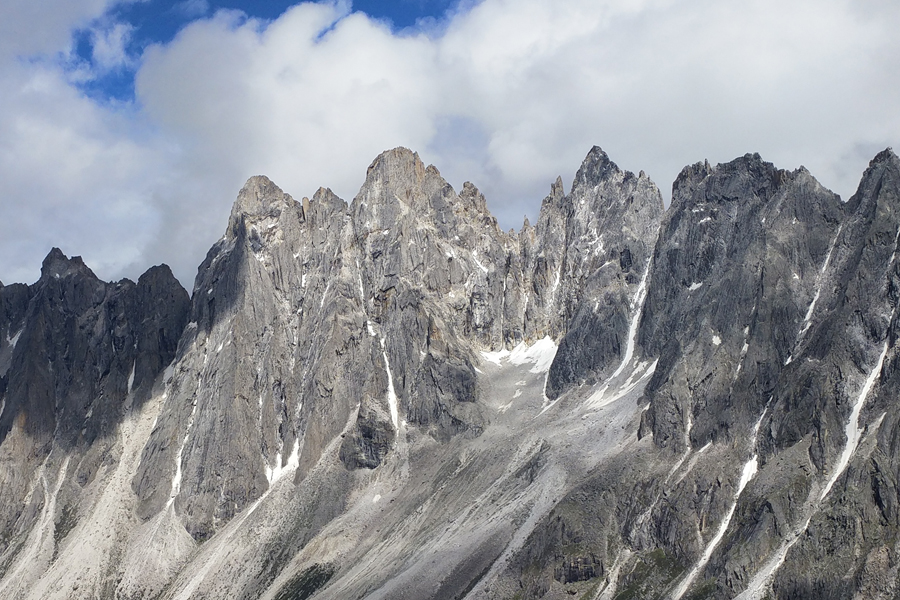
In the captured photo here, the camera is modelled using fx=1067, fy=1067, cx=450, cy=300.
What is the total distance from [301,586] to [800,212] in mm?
107724

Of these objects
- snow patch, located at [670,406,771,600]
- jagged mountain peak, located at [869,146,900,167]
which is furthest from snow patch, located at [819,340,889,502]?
jagged mountain peak, located at [869,146,900,167]

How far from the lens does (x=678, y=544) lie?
146375mm

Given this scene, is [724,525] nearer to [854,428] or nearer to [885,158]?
[854,428]

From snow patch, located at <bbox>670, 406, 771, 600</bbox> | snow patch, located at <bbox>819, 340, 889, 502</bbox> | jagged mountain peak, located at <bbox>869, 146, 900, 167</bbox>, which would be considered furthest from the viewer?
jagged mountain peak, located at <bbox>869, 146, 900, 167</bbox>

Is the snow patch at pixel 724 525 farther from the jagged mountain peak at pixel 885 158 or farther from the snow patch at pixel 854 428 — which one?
the jagged mountain peak at pixel 885 158

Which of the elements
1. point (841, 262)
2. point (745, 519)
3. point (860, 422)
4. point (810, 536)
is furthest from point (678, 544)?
point (841, 262)

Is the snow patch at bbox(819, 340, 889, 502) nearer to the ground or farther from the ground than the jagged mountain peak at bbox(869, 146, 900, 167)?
nearer to the ground

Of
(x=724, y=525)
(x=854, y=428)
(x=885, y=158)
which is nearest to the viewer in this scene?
(x=854, y=428)

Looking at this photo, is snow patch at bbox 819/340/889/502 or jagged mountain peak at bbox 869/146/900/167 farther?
jagged mountain peak at bbox 869/146/900/167

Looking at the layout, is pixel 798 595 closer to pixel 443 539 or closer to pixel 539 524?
A: pixel 539 524

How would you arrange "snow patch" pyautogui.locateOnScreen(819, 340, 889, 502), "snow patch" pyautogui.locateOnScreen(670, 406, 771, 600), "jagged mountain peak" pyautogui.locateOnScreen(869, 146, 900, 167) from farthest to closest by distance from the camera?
"jagged mountain peak" pyautogui.locateOnScreen(869, 146, 900, 167) → "snow patch" pyautogui.locateOnScreen(819, 340, 889, 502) → "snow patch" pyautogui.locateOnScreen(670, 406, 771, 600)

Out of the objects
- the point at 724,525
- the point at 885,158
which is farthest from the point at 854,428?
the point at 885,158

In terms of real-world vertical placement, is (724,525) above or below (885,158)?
below

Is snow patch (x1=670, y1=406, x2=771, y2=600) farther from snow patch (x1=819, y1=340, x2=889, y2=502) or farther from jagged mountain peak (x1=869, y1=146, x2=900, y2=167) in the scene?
jagged mountain peak (x1=869, y1=146, x2=900, y2=167)
